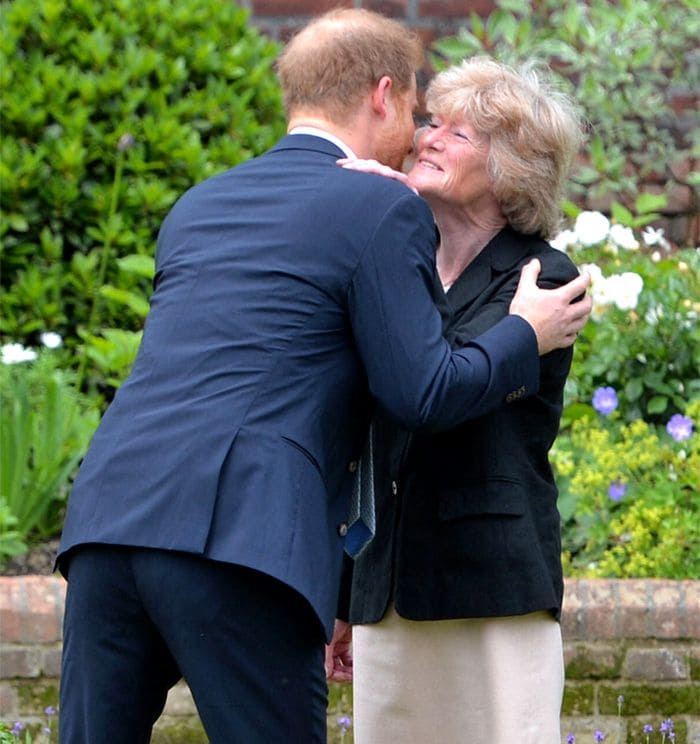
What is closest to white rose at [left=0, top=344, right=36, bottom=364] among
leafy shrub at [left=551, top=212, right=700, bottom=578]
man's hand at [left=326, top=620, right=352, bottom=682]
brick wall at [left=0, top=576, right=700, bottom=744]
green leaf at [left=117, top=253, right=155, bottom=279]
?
green leaf at [left=117, top=253, right=155, bottom=279]

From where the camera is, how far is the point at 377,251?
99.2 inches

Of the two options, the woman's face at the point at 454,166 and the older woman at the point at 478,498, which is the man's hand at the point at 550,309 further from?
the woman's face at the point at 454,166

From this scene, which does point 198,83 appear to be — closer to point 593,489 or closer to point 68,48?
point 68,48

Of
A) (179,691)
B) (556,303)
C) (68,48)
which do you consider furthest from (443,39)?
(556,303)

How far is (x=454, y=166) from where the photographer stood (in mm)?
3006

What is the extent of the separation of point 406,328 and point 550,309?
386 millimetres

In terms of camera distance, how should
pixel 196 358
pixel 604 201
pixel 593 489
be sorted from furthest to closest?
pixel 604 201
pixel 593 489
pixel 196 358

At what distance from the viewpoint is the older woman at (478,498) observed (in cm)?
288

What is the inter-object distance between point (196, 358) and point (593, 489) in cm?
237

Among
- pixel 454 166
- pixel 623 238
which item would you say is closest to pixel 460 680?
pixel 454 166

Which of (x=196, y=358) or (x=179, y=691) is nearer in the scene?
(x=196, y=358)

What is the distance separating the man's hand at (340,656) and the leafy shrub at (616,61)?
3139mm

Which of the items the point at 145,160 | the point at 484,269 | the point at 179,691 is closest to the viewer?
the point at 484,269

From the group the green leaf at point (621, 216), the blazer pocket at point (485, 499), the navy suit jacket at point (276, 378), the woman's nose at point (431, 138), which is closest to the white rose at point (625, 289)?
the green leaf at point (621, 216)
